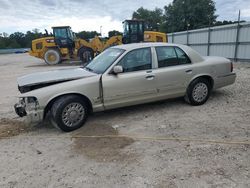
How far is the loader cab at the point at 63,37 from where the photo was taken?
757 inches

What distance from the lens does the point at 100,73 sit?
4906 mm

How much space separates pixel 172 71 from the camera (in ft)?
17.7

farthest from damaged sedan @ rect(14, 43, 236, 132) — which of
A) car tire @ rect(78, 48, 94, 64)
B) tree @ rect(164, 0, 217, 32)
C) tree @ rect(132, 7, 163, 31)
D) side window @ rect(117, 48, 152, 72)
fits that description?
tree @ rect(132, 7, 163, 31)

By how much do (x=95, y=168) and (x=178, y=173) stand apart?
116 cm

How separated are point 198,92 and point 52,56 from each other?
16.7m

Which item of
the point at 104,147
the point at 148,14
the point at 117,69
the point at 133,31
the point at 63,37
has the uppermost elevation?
the point at 148,14

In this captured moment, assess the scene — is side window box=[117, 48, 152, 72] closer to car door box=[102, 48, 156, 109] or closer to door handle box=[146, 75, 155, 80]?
car door box=[102, 48, 156, 109]

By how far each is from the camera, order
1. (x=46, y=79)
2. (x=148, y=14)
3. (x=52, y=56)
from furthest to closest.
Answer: (x=148, y=14) → (x=52, y=56) → (x=46, y=79)

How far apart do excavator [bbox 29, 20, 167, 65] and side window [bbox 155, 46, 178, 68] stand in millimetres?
14286

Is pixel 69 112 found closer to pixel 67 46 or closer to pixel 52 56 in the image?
pixel 67 46

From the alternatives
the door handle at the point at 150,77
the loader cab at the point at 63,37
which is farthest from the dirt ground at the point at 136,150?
the loader cab at the point at 63,37

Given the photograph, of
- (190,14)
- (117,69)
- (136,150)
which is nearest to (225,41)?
(117,69)

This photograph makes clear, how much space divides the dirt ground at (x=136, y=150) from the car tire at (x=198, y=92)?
0.18m

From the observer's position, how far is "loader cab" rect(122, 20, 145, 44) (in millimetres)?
19203
